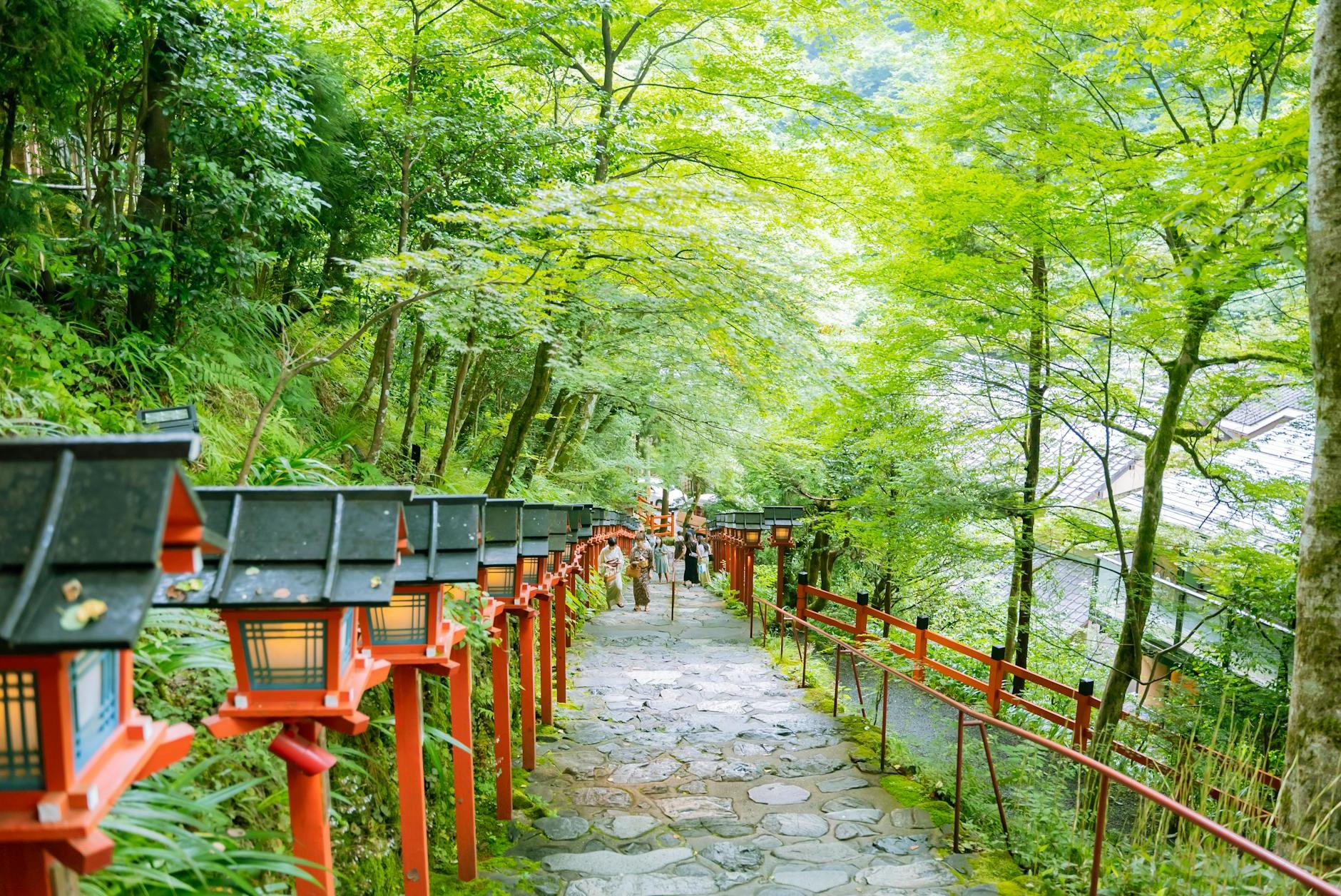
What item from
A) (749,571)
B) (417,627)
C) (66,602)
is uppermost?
(66,602)

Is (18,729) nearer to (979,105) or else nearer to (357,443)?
(357,443)

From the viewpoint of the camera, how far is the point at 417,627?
3961 millimetres

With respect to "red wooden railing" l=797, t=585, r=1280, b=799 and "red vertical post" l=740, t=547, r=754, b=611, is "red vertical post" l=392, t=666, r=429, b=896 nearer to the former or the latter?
"red wooden railing" l=797, t=585, r=1280, b=799

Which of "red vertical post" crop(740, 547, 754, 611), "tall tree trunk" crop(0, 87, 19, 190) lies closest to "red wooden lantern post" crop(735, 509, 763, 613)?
"red vertical post" crop(740, 547, 754, 611)

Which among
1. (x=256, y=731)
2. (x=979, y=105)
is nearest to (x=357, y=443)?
(x=256, y=731)

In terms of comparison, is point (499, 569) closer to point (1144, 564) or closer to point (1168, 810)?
point (1168, 810)

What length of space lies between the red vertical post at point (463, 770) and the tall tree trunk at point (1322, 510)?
185 inches

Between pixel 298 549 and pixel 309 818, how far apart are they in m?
0.98

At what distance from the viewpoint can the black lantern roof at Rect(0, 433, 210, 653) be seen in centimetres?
148

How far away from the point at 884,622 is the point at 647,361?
5.43 metres

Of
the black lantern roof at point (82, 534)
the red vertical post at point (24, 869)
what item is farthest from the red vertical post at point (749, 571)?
the black lantern roof at point (82, 534)

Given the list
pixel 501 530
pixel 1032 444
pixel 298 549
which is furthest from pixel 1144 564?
pixel 298 549

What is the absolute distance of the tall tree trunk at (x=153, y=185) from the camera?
20.9ft

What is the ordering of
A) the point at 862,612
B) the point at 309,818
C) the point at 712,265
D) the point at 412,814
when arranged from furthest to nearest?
the point at 862,612 < the point at 712,265 < the point at 412,814 < the point at 309,818
